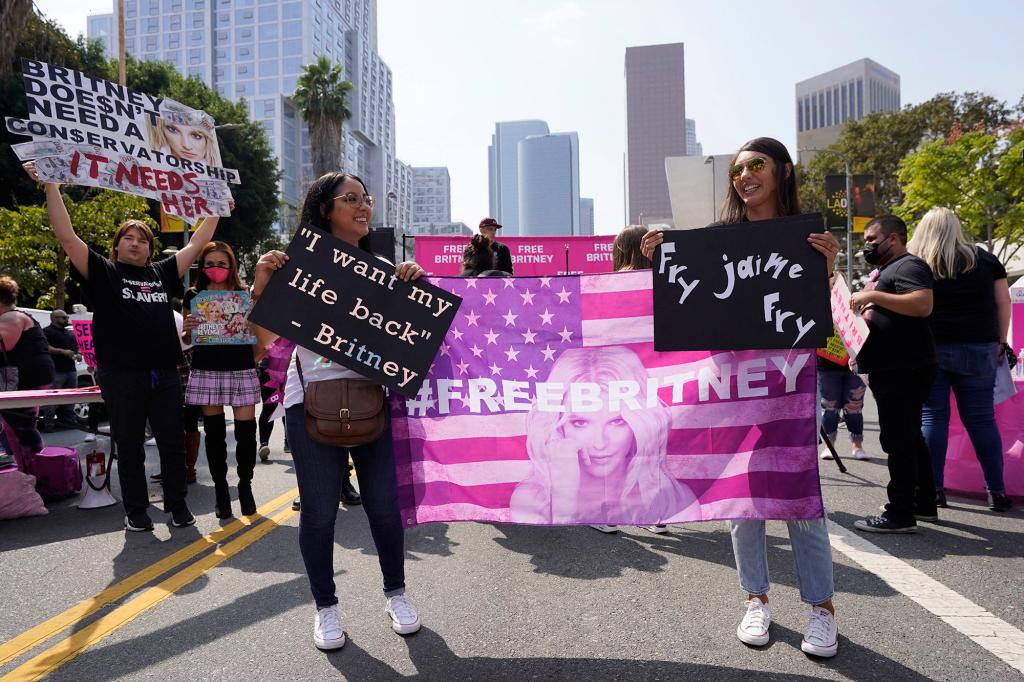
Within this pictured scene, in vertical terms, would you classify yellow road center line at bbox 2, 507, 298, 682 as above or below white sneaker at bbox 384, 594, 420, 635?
below

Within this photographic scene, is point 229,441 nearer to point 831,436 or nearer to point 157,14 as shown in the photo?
point 831,436

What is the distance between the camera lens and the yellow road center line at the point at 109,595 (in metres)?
3.11

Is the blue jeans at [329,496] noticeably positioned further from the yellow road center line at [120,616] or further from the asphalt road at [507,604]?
the yellow road center line at [120,616]

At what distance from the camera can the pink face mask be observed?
530 centimetres

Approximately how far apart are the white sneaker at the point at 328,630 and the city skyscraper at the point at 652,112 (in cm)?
17218

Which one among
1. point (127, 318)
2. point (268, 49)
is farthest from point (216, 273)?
point (268, 49)

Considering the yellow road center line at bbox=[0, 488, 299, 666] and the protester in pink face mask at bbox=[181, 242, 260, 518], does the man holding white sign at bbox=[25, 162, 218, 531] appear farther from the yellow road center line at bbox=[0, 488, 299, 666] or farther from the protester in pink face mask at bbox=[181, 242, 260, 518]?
the yellow road center line at bbox=[0, 488, 299, 666]

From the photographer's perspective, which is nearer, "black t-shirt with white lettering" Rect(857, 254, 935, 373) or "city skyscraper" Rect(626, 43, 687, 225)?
"black t-shirt with white lettering" Rect(857, 254, 935, 373)

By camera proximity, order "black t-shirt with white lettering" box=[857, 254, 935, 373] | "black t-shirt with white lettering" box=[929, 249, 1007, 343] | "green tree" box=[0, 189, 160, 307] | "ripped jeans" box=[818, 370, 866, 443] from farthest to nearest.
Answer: "green tree" box=[0, 189, 160, 307] → "ripped jeans" box=[818, 370, 866, 443] → "black t-shirt with white lettering" box=[929, 249, 1007, 343] → "black t-shirt with white lettering" box=[857, 254, 935, 373]

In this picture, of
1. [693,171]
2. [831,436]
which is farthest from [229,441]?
[831,436]

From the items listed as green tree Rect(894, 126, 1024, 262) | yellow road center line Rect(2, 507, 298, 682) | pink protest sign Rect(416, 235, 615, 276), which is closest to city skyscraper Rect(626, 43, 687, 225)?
green tree Rect(894, 126, 1024, 262)

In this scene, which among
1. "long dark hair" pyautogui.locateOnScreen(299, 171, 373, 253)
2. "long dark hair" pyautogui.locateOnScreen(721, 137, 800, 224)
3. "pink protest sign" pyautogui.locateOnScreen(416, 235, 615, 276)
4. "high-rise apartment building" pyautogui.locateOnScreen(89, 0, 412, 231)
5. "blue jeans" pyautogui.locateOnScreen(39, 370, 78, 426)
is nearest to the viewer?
"long dark hair" pyautogui.locateOnScreen(721, 137, 800, 224)

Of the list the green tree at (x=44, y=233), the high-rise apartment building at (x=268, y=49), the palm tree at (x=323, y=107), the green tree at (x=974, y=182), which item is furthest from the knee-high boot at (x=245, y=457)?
the high-rise apartment building at (x=268, y=49)

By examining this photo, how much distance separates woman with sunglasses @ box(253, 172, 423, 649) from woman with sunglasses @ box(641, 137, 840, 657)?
128cm
